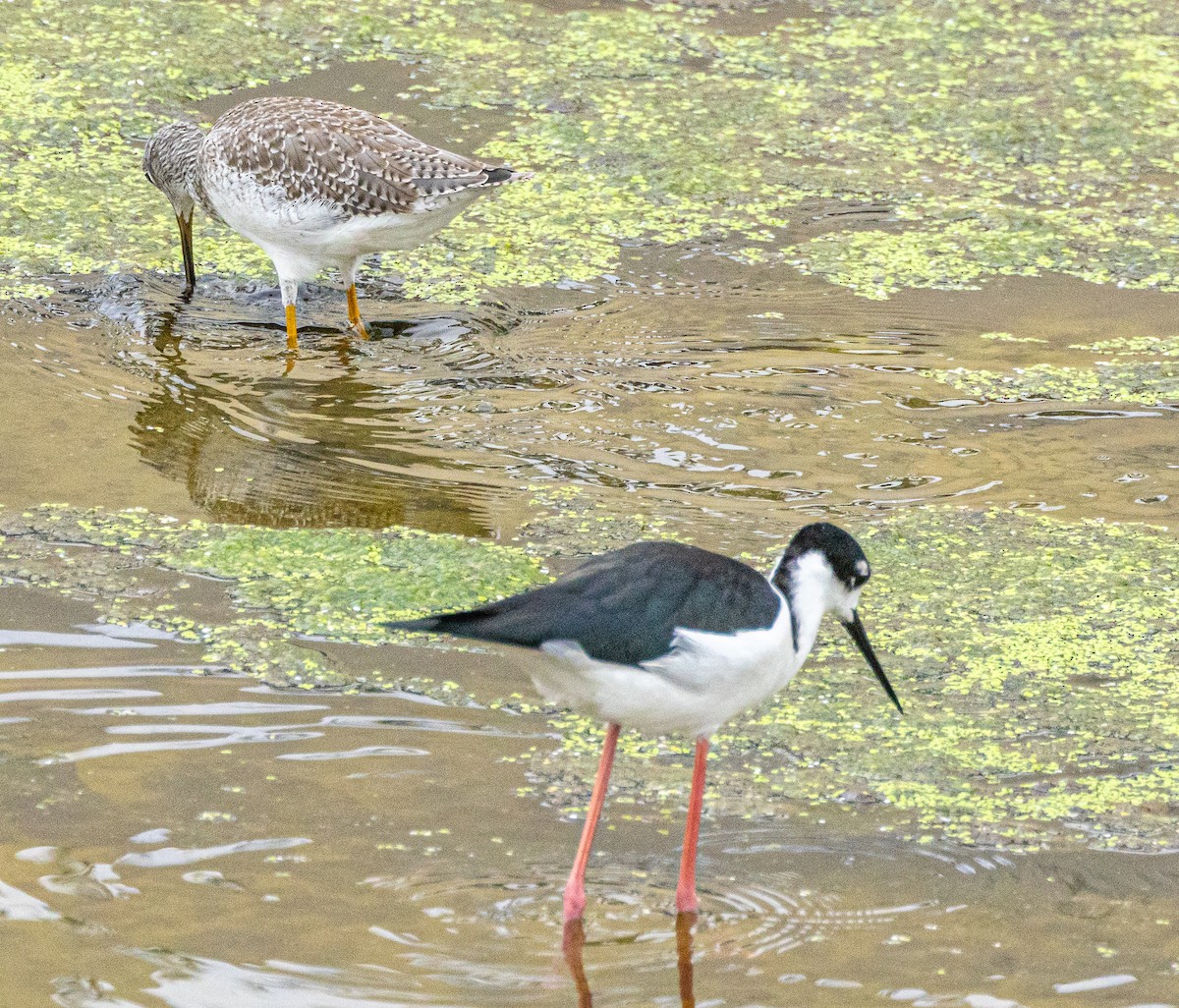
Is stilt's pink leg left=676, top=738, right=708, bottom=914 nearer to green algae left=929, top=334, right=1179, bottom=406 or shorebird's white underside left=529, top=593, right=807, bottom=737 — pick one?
shorebird's white underside left=529, top=593, right=807, bottom=737

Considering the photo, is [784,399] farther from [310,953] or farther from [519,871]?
[310,953]

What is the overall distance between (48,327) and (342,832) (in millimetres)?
4140

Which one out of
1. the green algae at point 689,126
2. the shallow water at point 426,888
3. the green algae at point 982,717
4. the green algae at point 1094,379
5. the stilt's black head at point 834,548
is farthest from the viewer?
the green algae at point 689,126

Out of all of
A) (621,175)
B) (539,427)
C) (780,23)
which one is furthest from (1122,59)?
(539,427)

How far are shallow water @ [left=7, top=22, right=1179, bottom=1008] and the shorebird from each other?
331 millimetres

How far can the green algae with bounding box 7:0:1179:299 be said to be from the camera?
28.0ft

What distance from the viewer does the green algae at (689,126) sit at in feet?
28.0

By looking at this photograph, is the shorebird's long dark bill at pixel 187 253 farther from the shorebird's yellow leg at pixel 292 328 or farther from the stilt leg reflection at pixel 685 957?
the stilt leg reflection at pixel 685 957

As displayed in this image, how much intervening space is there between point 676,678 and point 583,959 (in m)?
0.67

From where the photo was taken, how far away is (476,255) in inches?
334

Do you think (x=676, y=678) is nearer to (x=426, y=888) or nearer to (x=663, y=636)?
(x=663, y=636)

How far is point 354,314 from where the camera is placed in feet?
25.7

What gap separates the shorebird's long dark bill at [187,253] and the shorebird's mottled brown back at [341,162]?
438 millimetres

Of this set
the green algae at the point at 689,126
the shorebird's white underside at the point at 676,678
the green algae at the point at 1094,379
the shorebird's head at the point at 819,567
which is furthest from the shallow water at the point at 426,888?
the green algae at the point at 689,126
